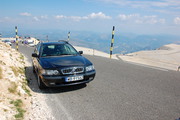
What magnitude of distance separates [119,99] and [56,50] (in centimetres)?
321

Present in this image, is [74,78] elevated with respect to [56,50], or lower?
lower

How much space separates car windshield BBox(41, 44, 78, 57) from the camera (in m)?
5.76

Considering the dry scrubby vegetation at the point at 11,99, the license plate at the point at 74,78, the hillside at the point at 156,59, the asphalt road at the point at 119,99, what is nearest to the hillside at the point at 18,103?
the dry scrubby vegetation at the point at 11,99

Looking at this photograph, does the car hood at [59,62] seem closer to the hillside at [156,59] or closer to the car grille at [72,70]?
the car grille at [72,70]

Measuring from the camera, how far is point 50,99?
4.44 metres

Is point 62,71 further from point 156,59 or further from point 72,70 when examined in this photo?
point 156,59

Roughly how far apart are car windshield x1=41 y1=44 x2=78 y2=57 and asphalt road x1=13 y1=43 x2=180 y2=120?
4.45 ft

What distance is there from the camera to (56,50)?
596 cm

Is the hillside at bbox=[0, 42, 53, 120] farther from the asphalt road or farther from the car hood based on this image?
the car hood

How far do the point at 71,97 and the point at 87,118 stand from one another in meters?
1.30

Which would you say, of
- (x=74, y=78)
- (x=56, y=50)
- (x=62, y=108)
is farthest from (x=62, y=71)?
(x=56, y=50)

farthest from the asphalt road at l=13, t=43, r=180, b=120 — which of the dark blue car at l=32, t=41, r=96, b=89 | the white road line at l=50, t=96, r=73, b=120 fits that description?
the dark blue car at l=32, t=41, r=96, b=89

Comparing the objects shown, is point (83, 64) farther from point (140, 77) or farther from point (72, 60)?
point (140, 77)

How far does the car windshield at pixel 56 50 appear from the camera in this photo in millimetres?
5758
